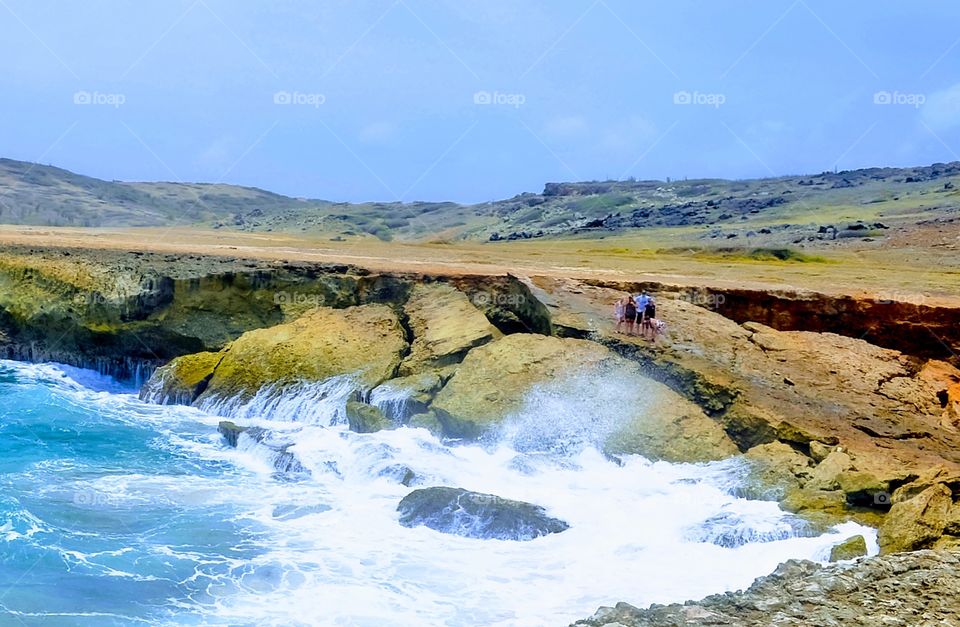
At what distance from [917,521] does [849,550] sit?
890 mm

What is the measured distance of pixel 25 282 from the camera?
2181 cm

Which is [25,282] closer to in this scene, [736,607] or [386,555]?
[386,555]

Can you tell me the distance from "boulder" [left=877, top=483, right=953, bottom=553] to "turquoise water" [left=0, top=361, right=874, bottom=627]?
612 millimetres

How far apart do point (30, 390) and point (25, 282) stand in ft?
11.7

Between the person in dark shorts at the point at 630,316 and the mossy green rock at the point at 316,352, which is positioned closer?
the person in dark shorts at the point at 630,316

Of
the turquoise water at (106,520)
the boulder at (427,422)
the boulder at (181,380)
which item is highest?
the boulder at (181,380)

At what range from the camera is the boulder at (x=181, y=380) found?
1845 cm

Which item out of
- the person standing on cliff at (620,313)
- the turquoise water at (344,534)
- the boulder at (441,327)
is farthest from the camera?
the boulder at (441,327)

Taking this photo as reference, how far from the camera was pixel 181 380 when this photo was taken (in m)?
18.6

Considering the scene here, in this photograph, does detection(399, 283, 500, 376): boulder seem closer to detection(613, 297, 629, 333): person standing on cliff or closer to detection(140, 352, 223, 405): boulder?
detection(613, 297, 629, 333): person standing on cliff

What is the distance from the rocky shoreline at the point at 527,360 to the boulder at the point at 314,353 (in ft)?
0.14

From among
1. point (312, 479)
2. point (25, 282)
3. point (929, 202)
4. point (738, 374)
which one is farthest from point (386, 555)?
point (929, 202)

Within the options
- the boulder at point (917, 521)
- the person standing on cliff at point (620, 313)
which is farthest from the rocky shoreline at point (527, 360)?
the person standing on cliff at point (620, 313)

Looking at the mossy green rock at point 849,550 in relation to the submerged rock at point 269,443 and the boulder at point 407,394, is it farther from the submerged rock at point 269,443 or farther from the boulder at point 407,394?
the submerged rock at point 269,443
